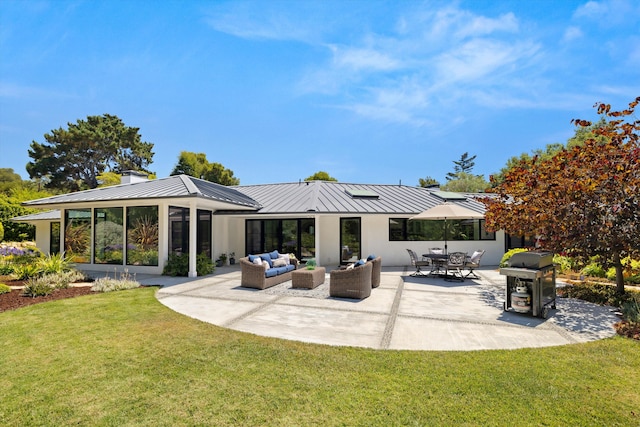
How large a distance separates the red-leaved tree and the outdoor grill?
4.97ft

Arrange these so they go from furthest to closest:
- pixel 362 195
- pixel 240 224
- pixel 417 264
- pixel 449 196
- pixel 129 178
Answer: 1. pixel 449 196
2. pixel 362 195
3. pixel 240 224
4. pixel 129 178
5. pixel 417 264

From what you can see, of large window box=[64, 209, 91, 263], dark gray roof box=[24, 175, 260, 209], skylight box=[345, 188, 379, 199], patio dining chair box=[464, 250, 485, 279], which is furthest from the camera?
skylight box=[345, 188, 379, 199]

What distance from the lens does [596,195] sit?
749 centimetres

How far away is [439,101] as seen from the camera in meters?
13.2

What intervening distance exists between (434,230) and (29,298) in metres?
15.4

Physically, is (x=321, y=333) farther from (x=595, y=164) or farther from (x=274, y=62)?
(x=274, y=62)

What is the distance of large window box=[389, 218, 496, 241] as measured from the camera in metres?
15.6

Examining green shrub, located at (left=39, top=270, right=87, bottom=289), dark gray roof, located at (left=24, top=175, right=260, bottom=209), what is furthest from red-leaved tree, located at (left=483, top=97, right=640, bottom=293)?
green shrub, located at (left=39, top=270, right=87, bottom=289)

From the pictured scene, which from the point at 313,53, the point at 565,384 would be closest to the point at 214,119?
the point at 313,53

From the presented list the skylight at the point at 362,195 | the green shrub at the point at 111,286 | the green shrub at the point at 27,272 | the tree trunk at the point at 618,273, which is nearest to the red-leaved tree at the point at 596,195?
the tree trunk at the point at 618,273

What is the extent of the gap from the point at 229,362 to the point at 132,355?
4.83ft

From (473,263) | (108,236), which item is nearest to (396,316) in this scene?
(473,263)

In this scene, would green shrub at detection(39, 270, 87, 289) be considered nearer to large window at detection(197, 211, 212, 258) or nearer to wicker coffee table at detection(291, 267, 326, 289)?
large window at detection(197, 211, 212, 258)

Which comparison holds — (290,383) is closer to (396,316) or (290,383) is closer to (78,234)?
(396,316)
